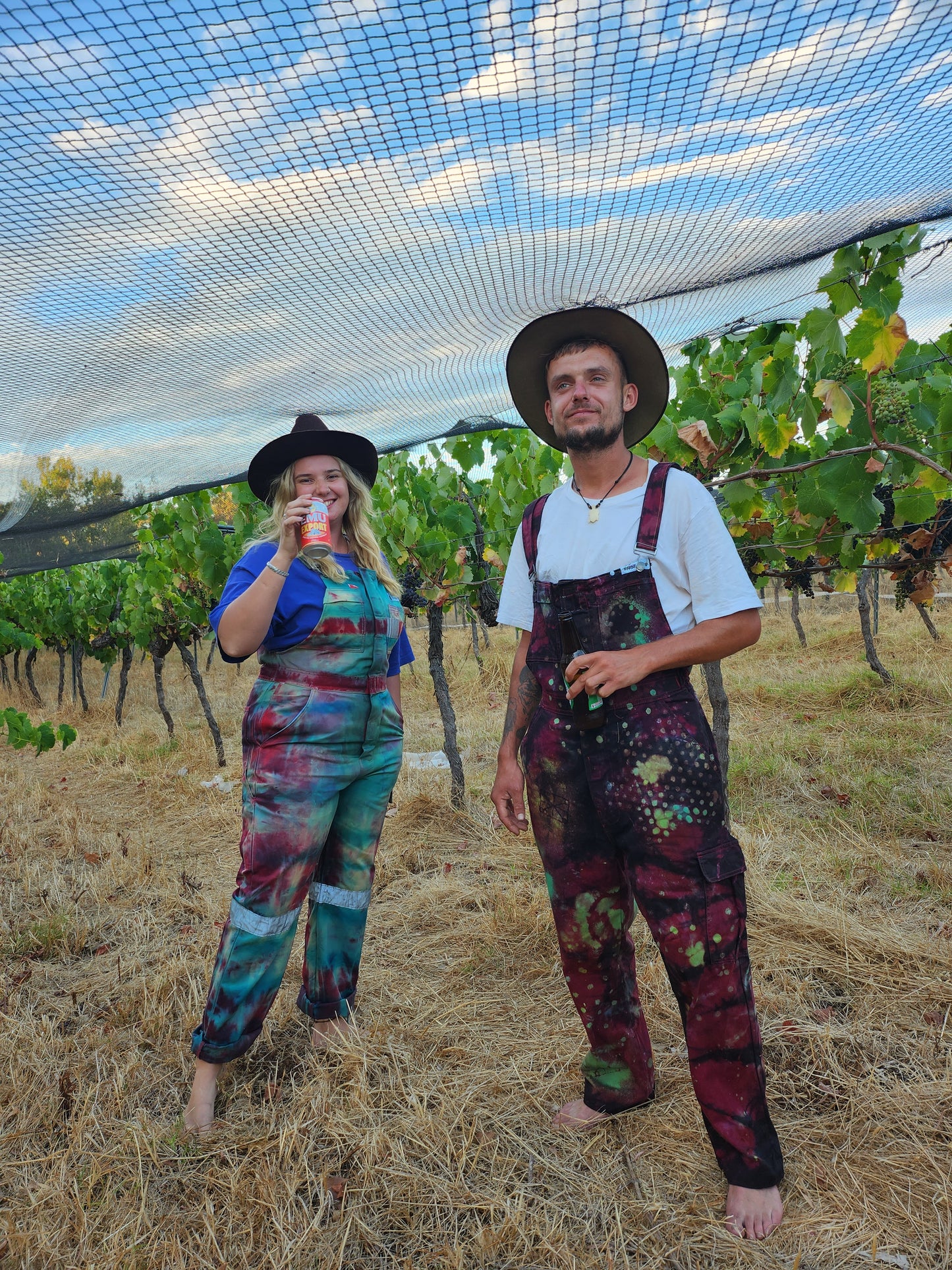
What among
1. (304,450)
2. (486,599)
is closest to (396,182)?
(304,450)

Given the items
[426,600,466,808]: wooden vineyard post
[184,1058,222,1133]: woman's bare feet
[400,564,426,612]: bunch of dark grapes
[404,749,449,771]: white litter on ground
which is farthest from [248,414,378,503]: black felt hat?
[404,749,449,771]: white litter on ground

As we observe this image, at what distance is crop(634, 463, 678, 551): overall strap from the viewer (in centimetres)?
174

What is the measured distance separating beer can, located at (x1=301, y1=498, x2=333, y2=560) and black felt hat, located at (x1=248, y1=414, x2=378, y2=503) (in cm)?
45

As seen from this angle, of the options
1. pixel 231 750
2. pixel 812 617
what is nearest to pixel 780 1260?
pixel 231 750

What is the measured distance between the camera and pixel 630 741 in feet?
5.67

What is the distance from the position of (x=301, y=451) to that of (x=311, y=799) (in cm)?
110

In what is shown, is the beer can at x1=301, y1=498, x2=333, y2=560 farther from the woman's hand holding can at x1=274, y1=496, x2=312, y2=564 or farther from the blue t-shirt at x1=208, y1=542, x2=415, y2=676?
the blue t-shirt at x1=208, y1=542, x2=415, y2=676

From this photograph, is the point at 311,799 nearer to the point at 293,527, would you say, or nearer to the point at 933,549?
the point at 293,527

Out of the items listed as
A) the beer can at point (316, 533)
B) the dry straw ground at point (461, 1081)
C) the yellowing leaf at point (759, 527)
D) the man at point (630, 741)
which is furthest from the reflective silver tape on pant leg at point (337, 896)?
the yellowing leaf at point (759, 527)

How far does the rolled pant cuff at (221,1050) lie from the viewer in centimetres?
210

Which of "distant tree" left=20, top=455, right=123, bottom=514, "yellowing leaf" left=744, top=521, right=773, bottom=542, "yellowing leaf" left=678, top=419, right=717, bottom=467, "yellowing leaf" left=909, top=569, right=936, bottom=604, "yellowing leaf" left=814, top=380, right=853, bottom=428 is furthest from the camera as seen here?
"yellowing leaf" left=909, top=569, right=936, bottom=604

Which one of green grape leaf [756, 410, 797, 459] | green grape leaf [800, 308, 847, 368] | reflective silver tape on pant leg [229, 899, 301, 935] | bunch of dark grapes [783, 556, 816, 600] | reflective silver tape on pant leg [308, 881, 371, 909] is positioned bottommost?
reflective silver tape on pant leg [308, 881, 371, 909]

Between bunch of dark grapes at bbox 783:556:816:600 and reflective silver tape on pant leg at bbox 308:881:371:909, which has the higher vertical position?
bunch of dark grapes at bbox 783:556:816:600

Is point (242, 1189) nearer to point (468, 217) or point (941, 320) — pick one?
point (468, 217)
